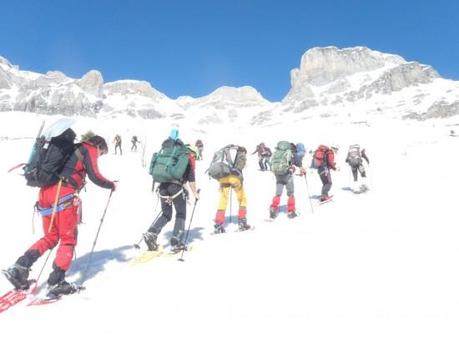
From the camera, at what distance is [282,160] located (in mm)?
10656

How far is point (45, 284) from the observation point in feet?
19.7

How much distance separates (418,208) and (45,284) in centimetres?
632

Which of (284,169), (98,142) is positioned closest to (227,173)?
(284,169)

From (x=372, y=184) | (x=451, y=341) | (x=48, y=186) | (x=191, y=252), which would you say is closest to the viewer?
(x=451, y=341)

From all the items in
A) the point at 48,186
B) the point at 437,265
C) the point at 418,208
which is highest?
the point at 48,186

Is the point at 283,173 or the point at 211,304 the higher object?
the point at 283,173

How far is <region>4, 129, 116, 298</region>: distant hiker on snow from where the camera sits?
5.37 m

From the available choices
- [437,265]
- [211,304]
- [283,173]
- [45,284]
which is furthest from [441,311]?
[283,173]

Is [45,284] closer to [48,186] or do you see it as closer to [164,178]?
[48,186]

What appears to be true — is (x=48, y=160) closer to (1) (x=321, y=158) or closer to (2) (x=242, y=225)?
(2) (x=242, y=225)

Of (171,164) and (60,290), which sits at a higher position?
(171,164)

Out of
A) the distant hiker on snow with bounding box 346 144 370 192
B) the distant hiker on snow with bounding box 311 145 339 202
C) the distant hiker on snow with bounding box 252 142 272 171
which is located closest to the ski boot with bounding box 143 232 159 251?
the distant hiker on snow with bounding box 311 145 339 202

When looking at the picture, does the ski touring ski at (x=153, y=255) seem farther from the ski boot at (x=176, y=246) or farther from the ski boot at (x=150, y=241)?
the ski boot at (x=150, y=241)

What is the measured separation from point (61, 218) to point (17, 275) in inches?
35.2
